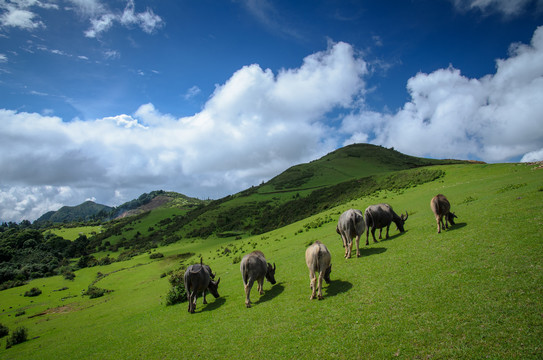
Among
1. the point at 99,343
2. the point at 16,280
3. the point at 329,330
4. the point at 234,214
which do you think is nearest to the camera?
the point at 329,330

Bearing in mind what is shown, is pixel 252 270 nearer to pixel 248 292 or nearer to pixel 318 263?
pixel 248 292

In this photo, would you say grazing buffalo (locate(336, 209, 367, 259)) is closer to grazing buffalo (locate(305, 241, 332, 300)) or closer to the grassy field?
the grassy field

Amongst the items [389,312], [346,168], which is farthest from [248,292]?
[346,168]

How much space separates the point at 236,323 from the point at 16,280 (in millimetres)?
80836

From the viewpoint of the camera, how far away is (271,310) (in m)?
11.6

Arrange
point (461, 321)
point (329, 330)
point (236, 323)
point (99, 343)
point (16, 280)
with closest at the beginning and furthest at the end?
point (461, 321) < point (329, 330) < point (236, 323) < point (99, 343) < point (16, 280)

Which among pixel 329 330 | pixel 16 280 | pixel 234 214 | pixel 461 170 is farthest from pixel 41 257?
pixel 461 170

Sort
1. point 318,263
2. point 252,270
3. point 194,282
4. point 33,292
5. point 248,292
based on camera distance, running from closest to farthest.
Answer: point 318,263
point 248,292
point 252,270
point 194,282
point 33,292

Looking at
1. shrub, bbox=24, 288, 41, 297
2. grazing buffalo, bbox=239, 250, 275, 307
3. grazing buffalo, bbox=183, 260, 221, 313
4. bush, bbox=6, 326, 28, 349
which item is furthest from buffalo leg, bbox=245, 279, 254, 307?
shrub, bbox=24, 288, 41, 297

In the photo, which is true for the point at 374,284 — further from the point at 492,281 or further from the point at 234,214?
the point at 234,214

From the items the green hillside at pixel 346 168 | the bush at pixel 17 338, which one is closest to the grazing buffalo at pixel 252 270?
the bush at pixel 17 338

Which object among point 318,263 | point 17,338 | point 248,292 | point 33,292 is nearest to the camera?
point 318,263

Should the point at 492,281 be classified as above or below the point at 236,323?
above

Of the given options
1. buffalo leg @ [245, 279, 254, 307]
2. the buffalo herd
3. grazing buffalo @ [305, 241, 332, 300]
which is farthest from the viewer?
buffalo leg @ [245, 279, 254, 307]
